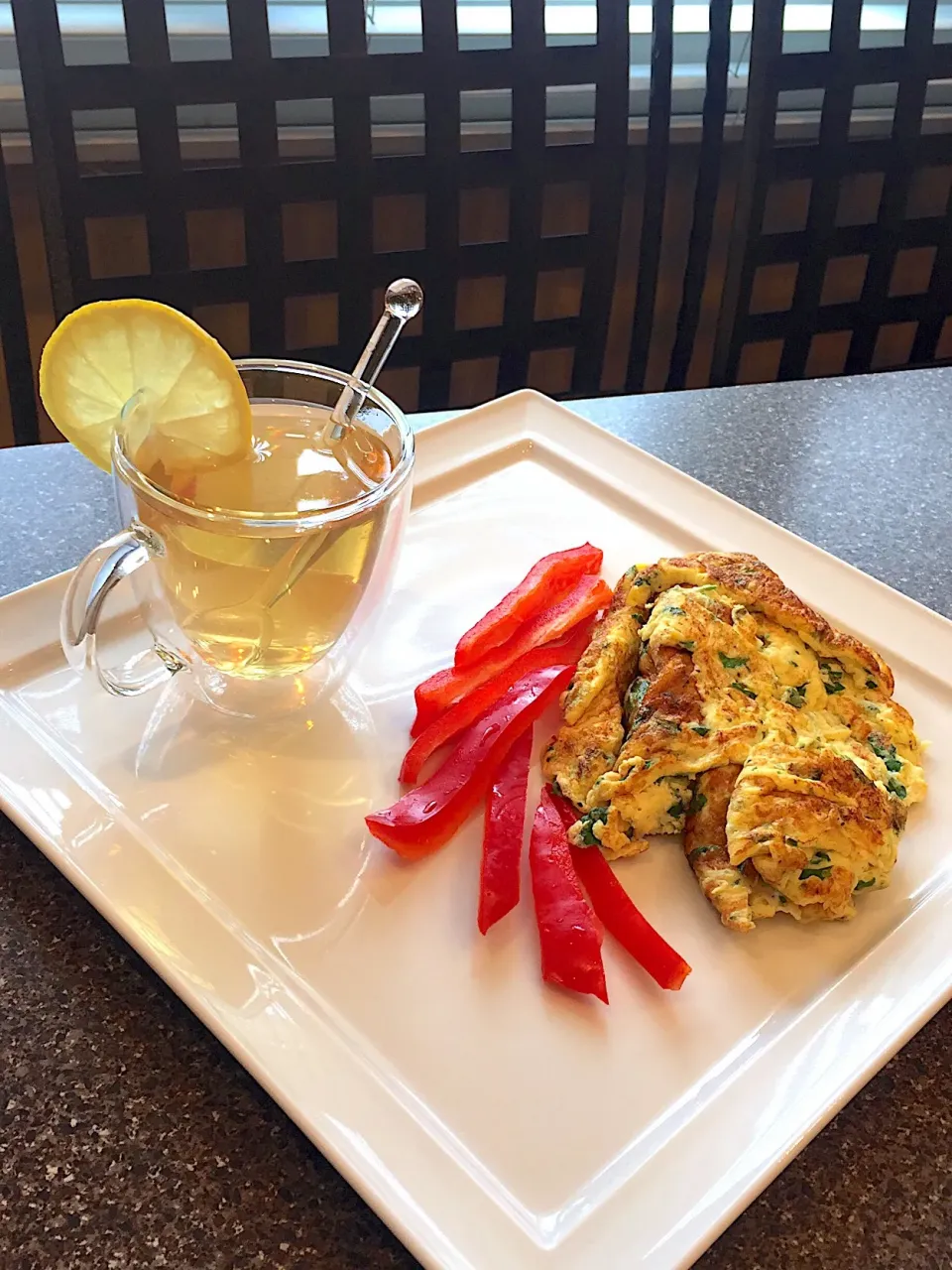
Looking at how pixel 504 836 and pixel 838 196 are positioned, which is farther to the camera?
pixel 838 196

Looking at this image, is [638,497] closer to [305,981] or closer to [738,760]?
[738,760]

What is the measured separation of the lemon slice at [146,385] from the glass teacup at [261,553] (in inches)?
0.7

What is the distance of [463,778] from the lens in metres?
0.84

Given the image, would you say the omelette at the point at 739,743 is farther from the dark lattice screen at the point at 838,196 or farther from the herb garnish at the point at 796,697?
the dark lattice screen at the point at 838,196

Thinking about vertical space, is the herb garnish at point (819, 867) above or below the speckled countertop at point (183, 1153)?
above

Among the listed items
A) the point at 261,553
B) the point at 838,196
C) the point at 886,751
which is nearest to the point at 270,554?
the point at 261,553

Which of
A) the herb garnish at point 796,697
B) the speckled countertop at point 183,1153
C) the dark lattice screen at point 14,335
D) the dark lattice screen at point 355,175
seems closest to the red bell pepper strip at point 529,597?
the herb garnish at point 796,697

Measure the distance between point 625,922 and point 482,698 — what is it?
0.22 m

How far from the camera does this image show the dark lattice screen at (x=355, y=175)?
143 centimetres

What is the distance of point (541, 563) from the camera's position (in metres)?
1.06

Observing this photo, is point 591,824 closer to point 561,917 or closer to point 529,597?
point 561,917

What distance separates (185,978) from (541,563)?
1.66ft

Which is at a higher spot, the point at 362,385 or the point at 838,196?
the point at 362,385

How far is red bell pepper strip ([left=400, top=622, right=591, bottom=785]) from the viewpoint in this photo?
0.86m
